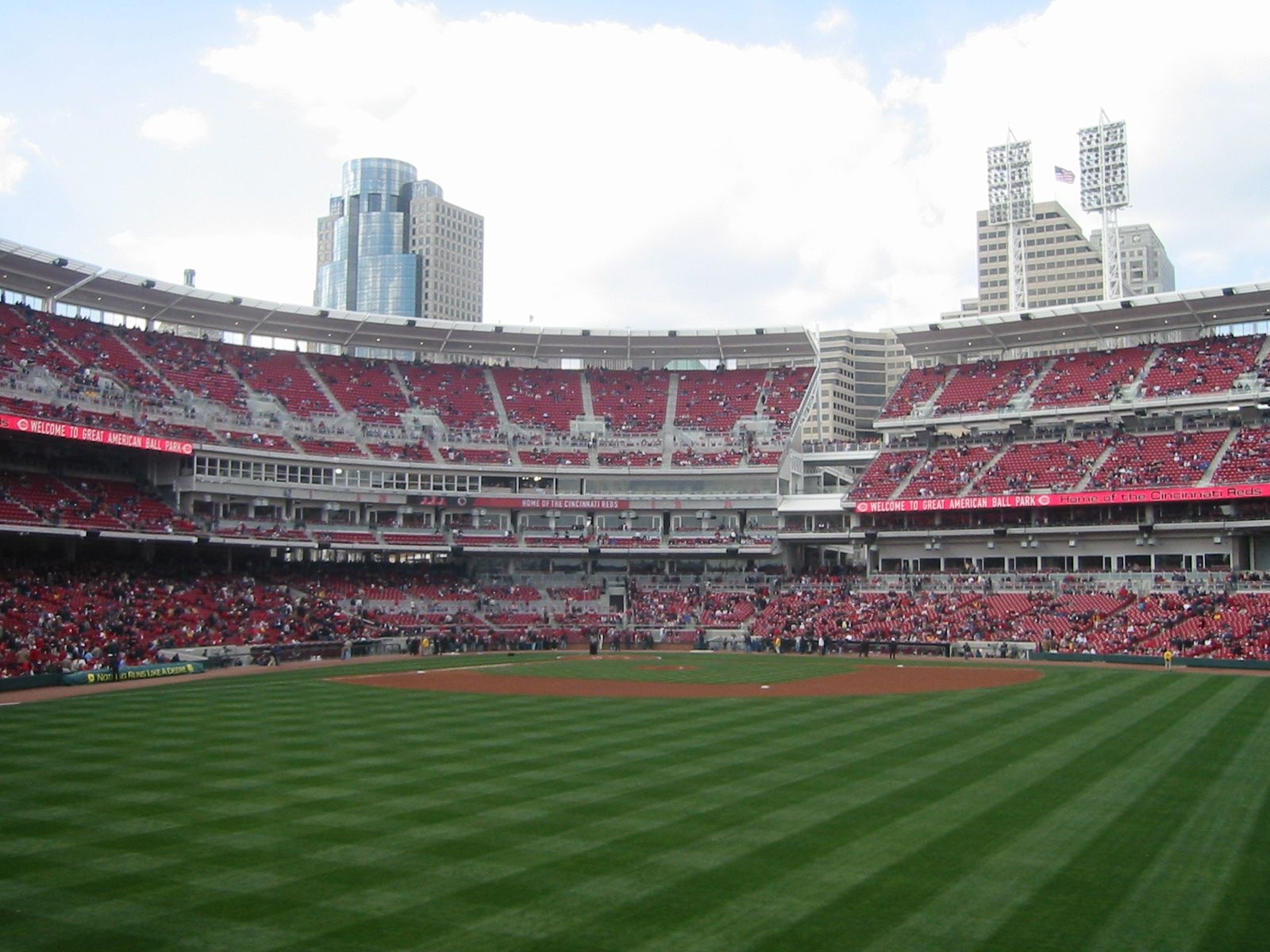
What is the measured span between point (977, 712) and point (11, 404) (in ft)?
163

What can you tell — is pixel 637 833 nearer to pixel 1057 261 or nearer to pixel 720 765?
pixel 720 765

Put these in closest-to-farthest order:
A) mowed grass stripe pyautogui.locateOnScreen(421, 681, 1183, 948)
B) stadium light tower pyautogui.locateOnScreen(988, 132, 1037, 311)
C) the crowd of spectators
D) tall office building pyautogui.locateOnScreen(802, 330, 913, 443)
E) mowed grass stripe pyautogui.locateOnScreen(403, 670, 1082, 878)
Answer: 1. mowed grass stripe pyautogui.locateOnScreen(421, 681, 1183, 948)
2. mowed grass stripe pyautogui.locateOnScreen(403, 670, 1082, 878)
3. the crowd of spectators
4. stadium light tower pyautogui.locateOnScreen(988, 132, 1037, 311)
5. tall office building pyautogui.locateOnScreen(802, 330, 913, 443)

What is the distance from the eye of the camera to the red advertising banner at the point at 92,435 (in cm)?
5234

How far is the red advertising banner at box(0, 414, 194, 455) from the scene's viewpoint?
172 ft

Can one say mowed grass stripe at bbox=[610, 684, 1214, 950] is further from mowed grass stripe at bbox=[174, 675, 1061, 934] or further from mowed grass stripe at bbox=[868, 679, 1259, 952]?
mowed grass stripe at bbox=[174, 675, 1061, 934]

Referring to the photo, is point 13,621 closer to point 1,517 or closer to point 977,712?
point 1,517

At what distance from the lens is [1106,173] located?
9012 cm

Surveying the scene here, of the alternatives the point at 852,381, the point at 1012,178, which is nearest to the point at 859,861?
the point at 1012,178

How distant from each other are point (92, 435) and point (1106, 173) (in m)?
80.1

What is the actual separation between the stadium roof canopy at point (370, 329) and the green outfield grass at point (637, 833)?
145ft

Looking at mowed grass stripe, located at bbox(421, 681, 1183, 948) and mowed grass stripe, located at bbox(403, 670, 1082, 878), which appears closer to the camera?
mowed grass stripe, located at bbox(421, 681, 1183, 948)

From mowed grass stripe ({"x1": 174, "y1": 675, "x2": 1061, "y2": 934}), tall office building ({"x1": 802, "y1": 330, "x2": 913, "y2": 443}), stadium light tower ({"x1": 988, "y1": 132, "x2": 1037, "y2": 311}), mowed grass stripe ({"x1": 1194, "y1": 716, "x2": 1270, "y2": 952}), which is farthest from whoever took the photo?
tall office building ({"x1": 802, "y1": 330, "x2": 913, "y2": 443})

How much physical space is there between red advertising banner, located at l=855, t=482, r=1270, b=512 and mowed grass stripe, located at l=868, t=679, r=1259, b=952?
40433 millimetres

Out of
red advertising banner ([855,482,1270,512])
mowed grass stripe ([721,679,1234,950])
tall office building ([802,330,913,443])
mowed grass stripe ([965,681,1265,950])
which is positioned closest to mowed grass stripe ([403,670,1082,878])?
mowed grass stripe ([721,679,1234,950])
